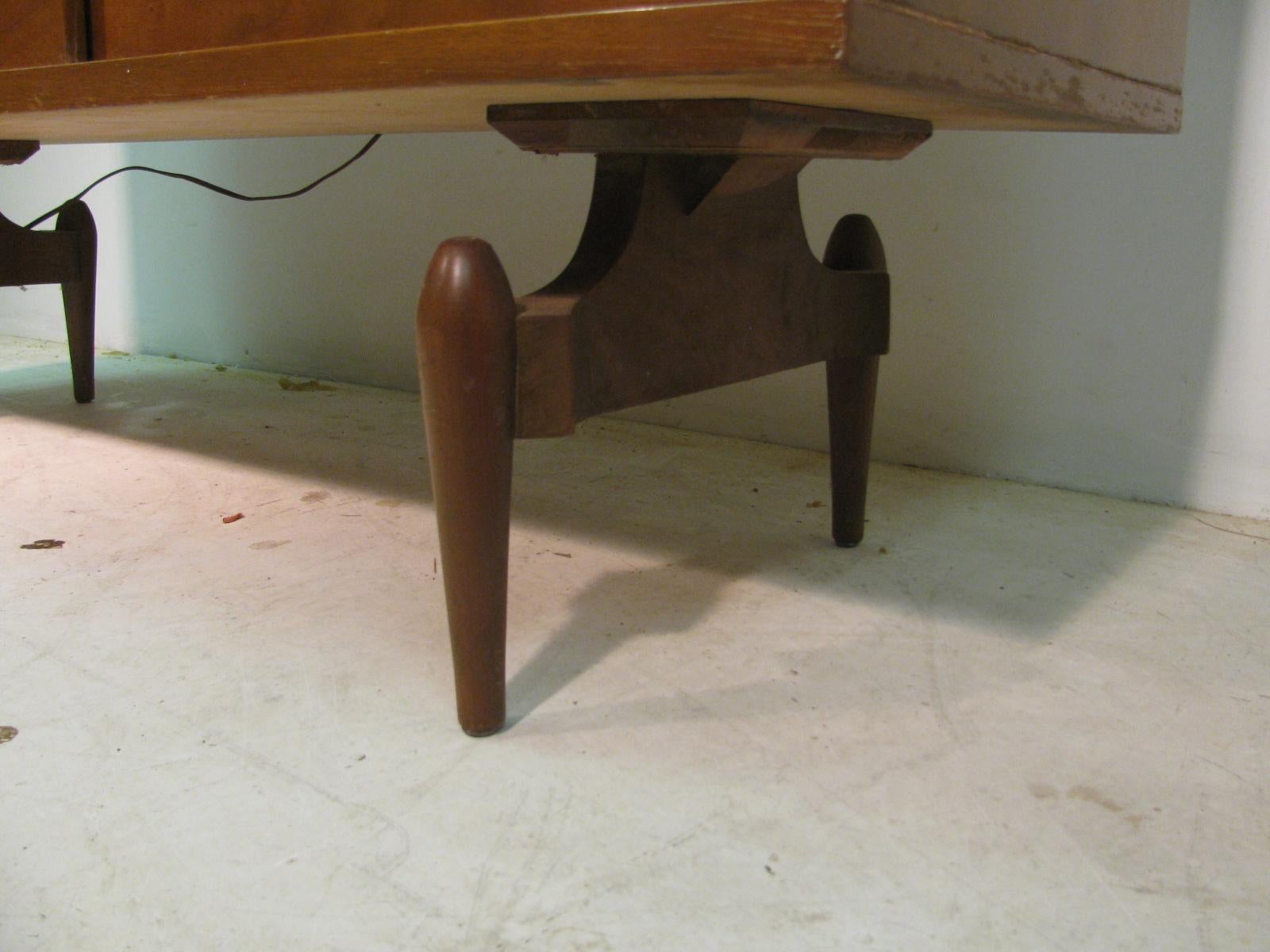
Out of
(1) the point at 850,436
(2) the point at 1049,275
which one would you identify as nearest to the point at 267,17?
(1) the point at 850,436

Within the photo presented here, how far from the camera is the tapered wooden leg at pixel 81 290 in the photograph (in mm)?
1950

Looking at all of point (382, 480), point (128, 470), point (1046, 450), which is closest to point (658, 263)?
point (382, 480)

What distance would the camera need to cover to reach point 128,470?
1.60m

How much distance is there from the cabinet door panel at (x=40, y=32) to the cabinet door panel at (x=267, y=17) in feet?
0.06

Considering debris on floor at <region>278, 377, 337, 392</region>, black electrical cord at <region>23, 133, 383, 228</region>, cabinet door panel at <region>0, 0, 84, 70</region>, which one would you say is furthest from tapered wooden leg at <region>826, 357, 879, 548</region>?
debris on floor at <region>278, 377, 337, 392</region>

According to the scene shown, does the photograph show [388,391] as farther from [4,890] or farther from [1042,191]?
[4,890]

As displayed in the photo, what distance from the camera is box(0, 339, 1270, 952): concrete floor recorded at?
0.66 metres

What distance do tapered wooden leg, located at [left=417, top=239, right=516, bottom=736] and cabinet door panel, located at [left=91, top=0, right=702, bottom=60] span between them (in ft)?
0.50

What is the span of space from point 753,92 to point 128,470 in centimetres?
120

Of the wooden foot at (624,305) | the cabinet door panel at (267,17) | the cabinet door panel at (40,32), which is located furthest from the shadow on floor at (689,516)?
the cabinet door panel at (40,32)

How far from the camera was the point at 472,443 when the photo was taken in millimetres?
794

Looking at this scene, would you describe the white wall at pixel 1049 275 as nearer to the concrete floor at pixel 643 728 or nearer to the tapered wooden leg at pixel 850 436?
the concrete floor at pixel 643 728

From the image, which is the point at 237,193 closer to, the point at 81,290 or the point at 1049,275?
the point at 81,290

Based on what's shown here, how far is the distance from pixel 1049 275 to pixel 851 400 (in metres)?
0.49
